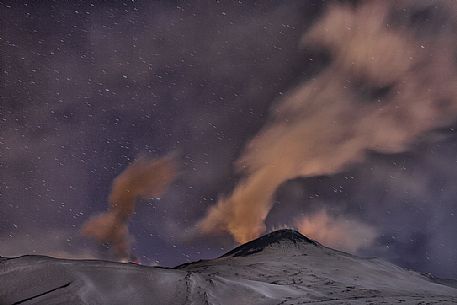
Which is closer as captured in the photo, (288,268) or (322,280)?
(322,280)

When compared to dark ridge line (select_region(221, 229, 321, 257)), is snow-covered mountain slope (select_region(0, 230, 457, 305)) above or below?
below

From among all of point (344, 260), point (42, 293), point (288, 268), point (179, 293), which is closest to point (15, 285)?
point (42, 293)

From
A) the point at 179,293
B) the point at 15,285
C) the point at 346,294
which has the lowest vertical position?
the point at 346,294

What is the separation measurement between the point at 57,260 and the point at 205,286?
17.6 feet

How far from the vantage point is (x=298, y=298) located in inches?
591

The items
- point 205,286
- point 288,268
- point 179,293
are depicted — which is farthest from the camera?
point 288,268

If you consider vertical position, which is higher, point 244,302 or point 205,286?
point 205,286

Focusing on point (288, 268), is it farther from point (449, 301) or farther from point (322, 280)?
point (449, 301)

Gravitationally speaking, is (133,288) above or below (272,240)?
below

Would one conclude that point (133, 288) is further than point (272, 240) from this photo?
No

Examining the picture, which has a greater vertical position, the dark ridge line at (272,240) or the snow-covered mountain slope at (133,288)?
the dark ridge line at (272,240)

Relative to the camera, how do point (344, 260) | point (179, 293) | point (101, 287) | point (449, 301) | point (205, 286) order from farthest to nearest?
point (344, 260) → point (449, 301) → point (205, 286) → point (179, 293) → point (101, 287)

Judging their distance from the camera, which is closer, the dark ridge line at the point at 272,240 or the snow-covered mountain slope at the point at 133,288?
the snow-covered mountain slope at the point at 133,288

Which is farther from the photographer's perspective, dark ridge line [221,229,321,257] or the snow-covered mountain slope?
dark ridge line [221,229,321,257]
